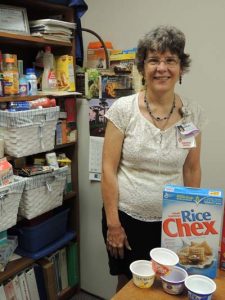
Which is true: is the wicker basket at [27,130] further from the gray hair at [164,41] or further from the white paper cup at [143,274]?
the white paper cup at [143,274]

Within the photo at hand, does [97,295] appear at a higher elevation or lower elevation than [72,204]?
lower

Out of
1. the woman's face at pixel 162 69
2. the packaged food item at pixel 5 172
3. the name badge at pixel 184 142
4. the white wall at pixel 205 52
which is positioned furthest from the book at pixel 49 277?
A: the woman's face at pixel 162 69

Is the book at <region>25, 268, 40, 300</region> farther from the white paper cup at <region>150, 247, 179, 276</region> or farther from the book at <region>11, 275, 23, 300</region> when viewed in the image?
the white paper cup at <region>150, 247, 179, 276</region>

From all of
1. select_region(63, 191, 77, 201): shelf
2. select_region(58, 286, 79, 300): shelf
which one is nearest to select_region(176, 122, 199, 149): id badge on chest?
select_region(63, 191, 77, 201): shelf

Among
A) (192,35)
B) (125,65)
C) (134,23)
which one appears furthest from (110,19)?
(192,35)

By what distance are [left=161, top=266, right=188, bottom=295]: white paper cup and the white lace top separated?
0.44m

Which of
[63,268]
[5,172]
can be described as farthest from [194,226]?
[63,268]

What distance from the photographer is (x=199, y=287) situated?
92 cm

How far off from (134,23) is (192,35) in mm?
430

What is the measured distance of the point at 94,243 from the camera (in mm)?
2229

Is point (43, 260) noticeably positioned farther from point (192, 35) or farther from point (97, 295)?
point (192, 35)

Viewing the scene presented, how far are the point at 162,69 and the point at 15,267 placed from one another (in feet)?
4.52

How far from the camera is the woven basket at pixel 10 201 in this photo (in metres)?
1.62

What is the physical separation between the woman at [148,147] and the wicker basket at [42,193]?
0.52m
